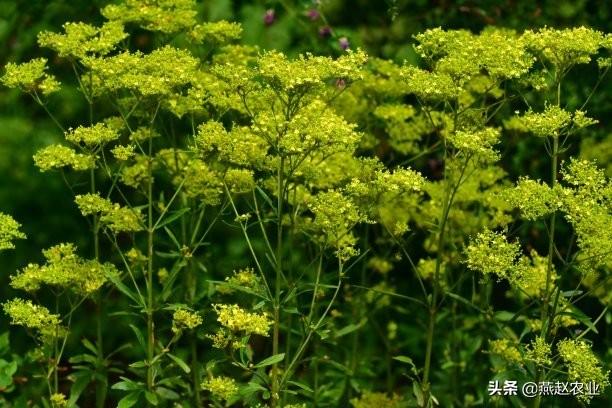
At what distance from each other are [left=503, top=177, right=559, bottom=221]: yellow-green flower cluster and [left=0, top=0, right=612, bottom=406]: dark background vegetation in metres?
2.30

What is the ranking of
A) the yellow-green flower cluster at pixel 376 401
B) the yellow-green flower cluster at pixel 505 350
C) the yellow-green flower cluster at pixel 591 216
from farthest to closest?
the yellow-green flower cluster at pixel 376 401 → the yellow-green flower cluster at pixel 505 350 → the yellow-green flower cluster at pixel 591 216

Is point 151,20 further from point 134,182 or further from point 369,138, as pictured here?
point 369,138

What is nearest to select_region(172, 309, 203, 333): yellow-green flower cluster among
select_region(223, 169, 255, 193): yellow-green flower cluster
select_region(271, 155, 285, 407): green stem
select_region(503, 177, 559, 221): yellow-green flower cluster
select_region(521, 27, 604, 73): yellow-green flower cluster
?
select_region(271, 155, 285, 407): green stem

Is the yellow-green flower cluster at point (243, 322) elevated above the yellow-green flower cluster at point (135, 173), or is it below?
below

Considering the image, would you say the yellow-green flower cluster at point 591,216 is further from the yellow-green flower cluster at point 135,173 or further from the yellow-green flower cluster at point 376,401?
the yellow-green flower cluster at point 135,173

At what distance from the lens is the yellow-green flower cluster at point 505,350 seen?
17.5ft

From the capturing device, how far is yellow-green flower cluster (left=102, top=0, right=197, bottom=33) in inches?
208

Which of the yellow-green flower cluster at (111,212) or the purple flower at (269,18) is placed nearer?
the yellow-green flower cluster at (111,212)

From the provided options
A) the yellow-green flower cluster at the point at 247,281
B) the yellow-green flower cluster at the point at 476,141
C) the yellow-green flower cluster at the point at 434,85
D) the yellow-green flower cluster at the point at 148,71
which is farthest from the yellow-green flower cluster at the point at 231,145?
the yellow-green flower cluster at the point at 476,141

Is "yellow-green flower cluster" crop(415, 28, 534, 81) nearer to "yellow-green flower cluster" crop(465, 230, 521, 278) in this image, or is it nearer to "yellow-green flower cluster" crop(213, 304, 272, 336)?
"yellow-green flower cluster" crop(465, 230, 521, 278)

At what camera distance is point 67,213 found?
7.16 meters

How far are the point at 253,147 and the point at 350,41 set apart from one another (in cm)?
195

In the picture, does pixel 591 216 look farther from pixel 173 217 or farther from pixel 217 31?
pixel 217 31

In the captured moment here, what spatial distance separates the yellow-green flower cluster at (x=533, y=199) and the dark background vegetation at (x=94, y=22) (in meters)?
2.30
